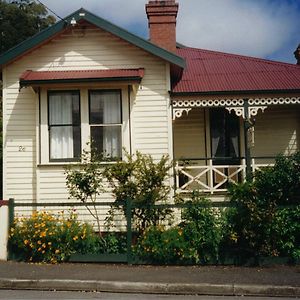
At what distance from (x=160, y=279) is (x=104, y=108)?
5828 millimetres

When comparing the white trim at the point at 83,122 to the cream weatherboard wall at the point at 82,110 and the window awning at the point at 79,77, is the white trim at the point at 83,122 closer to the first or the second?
the cream weatherboard wall at the point at 82,110

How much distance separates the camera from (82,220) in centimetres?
1184

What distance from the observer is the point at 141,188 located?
11117 mm

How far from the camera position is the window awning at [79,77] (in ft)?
41.0

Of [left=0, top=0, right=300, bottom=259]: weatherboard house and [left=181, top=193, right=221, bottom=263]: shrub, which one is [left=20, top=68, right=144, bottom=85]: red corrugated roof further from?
[left=181, top=193, right=221, bottom=263]: shrub

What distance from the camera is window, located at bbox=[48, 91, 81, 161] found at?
1317 centimetres

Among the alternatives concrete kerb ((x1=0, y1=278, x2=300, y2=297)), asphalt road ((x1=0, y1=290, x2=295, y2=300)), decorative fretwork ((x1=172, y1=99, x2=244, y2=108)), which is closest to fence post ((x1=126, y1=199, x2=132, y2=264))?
concrete kerb ((x1=0, y1=278, x2=300, y2=297))

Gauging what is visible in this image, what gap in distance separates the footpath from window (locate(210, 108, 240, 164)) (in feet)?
19.4

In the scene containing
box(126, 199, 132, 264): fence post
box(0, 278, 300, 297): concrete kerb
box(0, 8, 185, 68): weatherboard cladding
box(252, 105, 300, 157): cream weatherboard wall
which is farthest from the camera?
box(252, 105, 300, 157): cream weatherboard wall

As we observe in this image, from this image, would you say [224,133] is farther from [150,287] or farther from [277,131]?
[150,287]

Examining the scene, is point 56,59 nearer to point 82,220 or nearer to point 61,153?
point 61,153

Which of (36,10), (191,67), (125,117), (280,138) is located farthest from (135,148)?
(36,10)

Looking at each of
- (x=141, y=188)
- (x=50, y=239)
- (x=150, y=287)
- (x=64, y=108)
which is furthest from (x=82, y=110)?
(x=150, y=287)

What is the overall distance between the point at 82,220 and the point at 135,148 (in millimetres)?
2578
